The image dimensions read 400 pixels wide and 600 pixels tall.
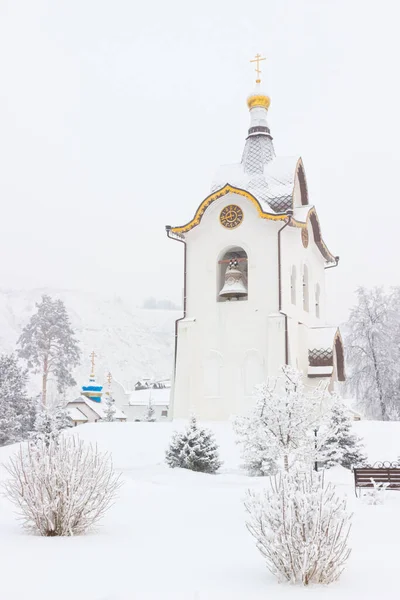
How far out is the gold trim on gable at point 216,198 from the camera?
928 inches

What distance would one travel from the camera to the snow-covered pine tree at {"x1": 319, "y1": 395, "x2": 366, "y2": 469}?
1614 centimetres

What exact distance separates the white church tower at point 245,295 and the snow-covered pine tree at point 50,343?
952 inches

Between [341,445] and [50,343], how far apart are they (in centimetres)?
3483

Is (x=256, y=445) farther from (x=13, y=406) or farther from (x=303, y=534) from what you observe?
(x=13, y=406)

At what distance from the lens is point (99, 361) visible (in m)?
88.9

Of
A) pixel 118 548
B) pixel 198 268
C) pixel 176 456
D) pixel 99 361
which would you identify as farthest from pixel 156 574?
pixel 99 361

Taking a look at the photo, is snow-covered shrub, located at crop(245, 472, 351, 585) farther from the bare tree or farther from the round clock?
the bare tree

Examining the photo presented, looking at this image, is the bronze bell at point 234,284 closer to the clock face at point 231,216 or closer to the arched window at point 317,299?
the clock face at point 231,216

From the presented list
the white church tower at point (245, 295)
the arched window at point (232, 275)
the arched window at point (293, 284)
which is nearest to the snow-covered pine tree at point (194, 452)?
the white church tower at point (245, 295)

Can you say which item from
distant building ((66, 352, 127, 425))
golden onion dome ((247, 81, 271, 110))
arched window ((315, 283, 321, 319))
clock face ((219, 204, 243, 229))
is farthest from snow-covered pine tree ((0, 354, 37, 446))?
golden onion dome ((247, 81, 271, 110))

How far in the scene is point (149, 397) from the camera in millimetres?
52844

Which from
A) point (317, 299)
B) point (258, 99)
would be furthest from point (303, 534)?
point (258, 99)

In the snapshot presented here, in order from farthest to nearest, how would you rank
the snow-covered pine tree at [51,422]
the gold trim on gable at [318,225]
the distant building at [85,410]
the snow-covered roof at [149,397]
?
1. the snow-covered roof at [149,397]
2. the distant building at [85,410]
3. the snow-covered pine tree at [51,422]
4. the gold trim on gable at [318,225]

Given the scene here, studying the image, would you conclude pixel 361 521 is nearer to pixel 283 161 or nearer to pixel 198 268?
pixel 198 268
